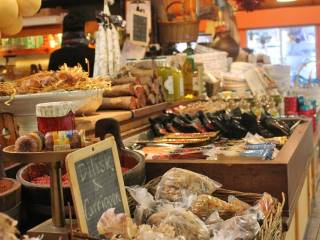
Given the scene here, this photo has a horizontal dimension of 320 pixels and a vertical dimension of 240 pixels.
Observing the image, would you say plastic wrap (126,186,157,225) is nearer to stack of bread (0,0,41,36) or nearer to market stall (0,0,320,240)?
market stall (0,0,320,240)

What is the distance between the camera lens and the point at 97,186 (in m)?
1.44

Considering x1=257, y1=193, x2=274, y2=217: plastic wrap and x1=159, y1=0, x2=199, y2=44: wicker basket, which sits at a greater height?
x1=159, y1=0, x2=199, y2=44: wicker basket

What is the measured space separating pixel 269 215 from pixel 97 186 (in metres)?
0.61

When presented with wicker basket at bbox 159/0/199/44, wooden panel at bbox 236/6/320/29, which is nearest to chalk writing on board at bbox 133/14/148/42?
wicker basket at bbox 159/0/199/44

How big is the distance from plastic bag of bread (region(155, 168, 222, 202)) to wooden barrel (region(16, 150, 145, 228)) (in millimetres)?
90

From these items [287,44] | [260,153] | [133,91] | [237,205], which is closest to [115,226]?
[237,205]

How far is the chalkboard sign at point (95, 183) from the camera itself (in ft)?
4.42

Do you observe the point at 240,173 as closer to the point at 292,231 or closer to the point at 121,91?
the point at 292,231

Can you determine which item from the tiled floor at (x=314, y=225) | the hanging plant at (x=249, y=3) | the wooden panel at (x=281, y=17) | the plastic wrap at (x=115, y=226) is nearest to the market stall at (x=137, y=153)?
the plastic wrap at (x=115, y=226)

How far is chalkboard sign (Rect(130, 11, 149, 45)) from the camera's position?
12.3 feet

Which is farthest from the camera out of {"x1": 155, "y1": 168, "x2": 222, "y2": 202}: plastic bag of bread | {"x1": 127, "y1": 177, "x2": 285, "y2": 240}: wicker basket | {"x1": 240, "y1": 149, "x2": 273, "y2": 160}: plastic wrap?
{"x1": 240, "y1": 149, "x2": 273, "y2": 160}: plastic wrap

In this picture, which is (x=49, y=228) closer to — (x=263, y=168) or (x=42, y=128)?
(x=42, y=128)

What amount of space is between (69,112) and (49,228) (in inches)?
13.7

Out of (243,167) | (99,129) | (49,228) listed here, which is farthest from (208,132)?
(49,228)
